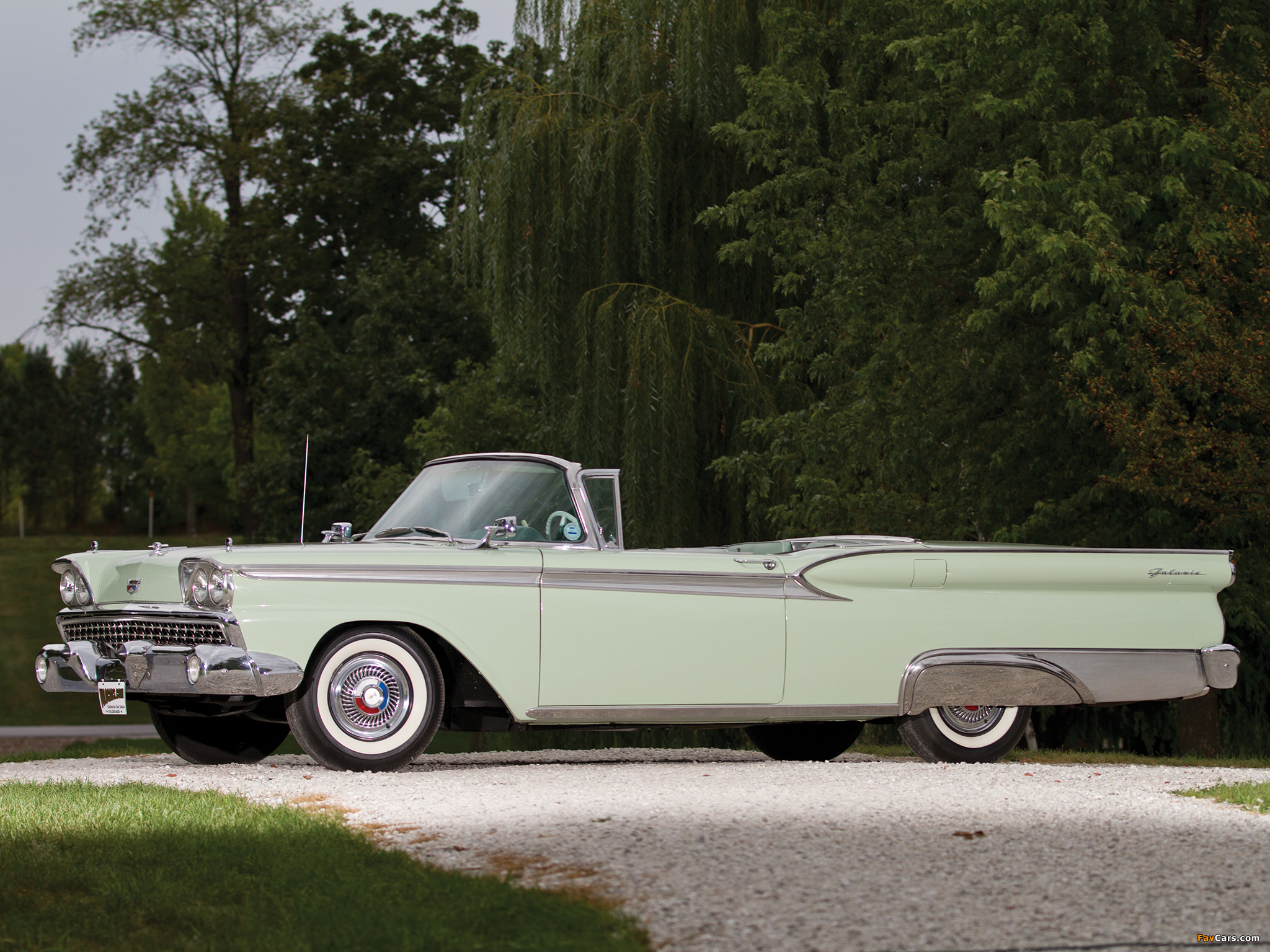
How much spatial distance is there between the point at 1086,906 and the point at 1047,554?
4054mm

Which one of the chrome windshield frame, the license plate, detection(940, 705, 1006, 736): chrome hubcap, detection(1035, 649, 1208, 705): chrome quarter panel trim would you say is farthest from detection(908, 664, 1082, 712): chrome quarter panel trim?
the license plate

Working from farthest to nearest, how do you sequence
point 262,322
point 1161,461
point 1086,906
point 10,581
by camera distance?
point 10,581
point 262,322
point 1161,461
point 1086,906

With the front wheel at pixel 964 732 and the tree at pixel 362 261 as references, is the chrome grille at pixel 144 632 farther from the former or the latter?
the tree at pixel 362 261

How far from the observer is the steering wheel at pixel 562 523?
25.7 feet

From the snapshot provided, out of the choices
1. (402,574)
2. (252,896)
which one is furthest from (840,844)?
(402,574)

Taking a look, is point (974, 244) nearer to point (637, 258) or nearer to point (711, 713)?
point (637, 258)

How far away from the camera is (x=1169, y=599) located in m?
8.26

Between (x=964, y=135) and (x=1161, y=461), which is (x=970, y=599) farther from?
(x=964, y=135)

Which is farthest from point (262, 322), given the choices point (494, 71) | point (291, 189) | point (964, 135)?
point (964, 135)

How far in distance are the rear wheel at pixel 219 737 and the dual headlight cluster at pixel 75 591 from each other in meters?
1.09

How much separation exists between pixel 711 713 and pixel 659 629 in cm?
53

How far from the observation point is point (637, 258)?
16.8 metres

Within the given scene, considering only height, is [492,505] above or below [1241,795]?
above

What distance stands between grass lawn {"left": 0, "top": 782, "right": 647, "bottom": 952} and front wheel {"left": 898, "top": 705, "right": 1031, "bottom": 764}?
3.94 metres
